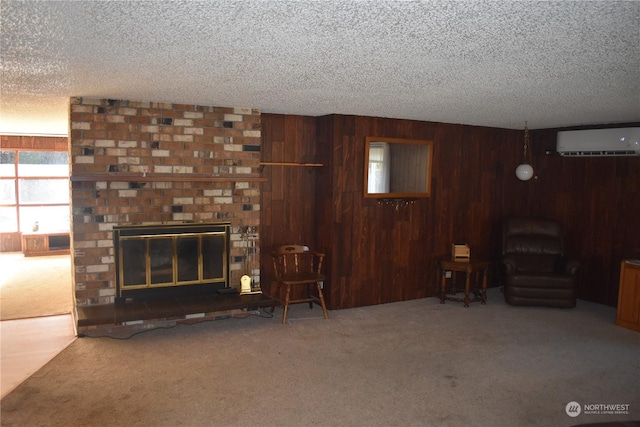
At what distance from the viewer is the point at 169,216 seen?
4.74 meters

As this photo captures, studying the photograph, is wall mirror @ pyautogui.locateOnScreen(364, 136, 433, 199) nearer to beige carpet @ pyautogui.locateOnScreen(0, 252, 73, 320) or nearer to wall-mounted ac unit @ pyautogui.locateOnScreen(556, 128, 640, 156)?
wall-mounted ac unit @ pyautogui.locateOnScreen(556, 128, 640, 156)

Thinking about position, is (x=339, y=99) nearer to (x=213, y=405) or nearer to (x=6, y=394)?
(x=213, y=405)

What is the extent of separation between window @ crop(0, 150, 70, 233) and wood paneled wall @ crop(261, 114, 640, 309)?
558 cm

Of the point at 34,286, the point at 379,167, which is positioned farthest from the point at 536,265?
the point at 34,286

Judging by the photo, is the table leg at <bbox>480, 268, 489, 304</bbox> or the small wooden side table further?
the table leg at <bbox>480, 268, 489, 304</bbox>

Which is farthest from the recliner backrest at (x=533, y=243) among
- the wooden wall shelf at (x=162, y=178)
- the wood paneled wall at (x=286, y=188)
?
the wooden wall shelf at (x=162, y=178)

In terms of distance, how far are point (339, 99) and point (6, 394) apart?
3237mm

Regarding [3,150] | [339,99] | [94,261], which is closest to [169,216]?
[94,261]

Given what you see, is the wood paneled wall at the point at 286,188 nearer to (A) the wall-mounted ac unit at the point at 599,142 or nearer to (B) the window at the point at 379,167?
(B) the window at the point at 379,167

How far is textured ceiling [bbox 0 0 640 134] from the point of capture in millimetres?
1844

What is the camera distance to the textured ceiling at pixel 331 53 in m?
1.84

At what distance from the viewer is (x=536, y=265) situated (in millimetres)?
5887

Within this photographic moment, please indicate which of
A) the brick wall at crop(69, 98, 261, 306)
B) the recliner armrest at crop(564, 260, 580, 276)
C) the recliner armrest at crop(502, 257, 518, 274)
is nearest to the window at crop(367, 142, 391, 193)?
the brick wall at crop(69, 98, 261, 306)

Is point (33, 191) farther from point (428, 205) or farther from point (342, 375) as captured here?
point (342, 375)
